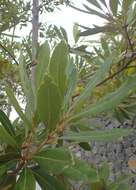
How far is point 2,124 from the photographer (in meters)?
0.82

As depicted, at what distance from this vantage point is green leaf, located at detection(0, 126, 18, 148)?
767mm

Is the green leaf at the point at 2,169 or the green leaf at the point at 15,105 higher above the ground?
the green leaf at the point at 15,105

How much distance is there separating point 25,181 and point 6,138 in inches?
3.3

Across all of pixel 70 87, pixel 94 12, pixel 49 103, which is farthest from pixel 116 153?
pixel 49 103

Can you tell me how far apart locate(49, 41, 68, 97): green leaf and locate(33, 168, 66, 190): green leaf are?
15 centimetres

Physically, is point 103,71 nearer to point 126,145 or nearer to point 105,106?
point 105,106

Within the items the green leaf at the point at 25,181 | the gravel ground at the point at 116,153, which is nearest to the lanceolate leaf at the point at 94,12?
the green leaf at the point at 25,181

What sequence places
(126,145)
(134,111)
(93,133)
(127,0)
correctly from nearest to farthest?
(93,133) < (127,0) < (134,111) < (126,145)

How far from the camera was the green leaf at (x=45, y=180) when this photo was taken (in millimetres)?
815

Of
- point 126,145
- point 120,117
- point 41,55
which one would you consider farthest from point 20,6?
point 126,145

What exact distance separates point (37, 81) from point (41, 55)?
0.05 m

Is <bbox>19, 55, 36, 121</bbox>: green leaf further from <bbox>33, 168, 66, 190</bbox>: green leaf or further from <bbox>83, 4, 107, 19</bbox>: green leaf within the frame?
<bbox>83, 4, 107, 19</bbox>: green leaf

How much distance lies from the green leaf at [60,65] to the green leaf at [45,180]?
0.15 meters

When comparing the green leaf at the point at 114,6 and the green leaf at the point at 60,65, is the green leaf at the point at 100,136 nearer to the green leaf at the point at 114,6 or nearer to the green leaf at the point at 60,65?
the green leaf at the point at 60,65
